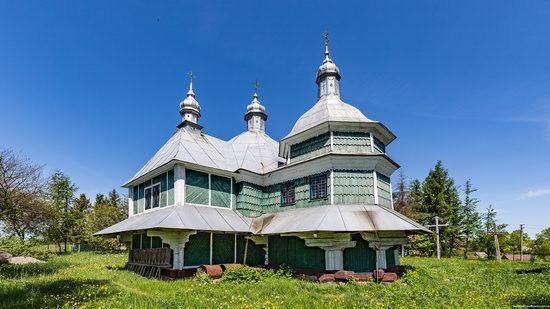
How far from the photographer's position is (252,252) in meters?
16.5

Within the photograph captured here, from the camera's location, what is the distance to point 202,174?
52.6 ft

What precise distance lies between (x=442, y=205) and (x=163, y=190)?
29.2m

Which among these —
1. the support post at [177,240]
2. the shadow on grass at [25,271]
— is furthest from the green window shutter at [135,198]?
the support post at [177,240]

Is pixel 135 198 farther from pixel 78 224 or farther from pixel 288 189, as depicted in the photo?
pixel 78 224

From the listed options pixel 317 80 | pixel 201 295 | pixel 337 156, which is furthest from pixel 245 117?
pixel 201 295

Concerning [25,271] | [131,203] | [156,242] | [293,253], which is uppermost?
[131,203]

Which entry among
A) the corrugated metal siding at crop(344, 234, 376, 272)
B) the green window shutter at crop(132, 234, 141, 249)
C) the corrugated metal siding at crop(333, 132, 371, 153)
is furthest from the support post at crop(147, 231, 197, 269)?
the corrugated metal siding at crop(333, 132, 371, 153)

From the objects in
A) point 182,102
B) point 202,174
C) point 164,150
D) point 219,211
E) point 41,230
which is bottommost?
point 41,230

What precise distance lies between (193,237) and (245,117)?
14274 mm

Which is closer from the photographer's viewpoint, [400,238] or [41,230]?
[400,238]

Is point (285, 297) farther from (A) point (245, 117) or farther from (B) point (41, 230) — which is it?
(B) point (41, 230)

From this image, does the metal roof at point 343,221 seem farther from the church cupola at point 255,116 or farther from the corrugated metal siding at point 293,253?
the church cupola at point 255,116

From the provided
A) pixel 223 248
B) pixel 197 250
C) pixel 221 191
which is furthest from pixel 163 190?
pixel 223 248

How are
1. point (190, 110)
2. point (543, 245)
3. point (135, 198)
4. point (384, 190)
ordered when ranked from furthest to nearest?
point (543, 245)
point (190, 110)
point (135, 198)
point (384, 190)
